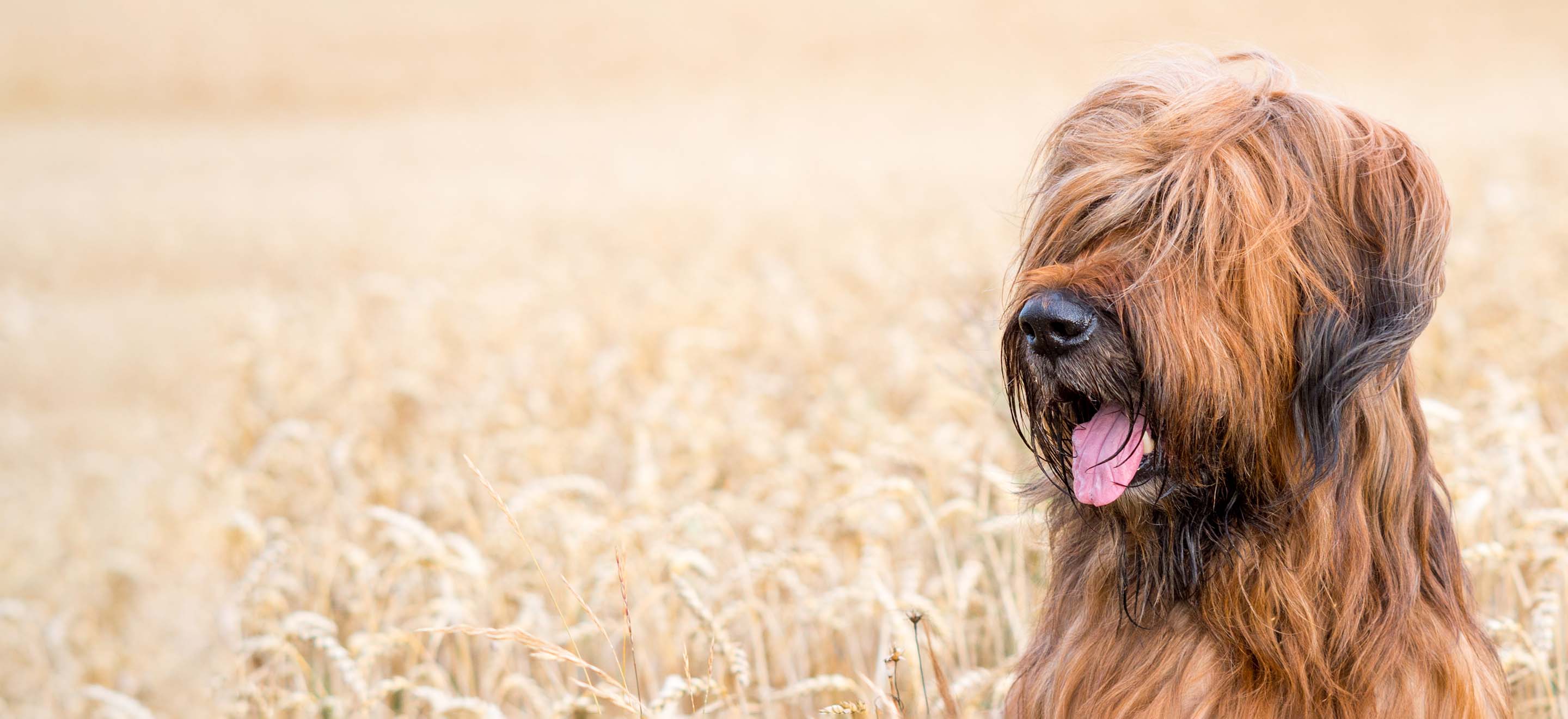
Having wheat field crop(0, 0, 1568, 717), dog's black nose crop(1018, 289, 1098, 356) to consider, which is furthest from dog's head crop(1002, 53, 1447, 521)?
wheat field crop(0, 0, 1568, 717)

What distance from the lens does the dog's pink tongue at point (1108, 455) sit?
8.30ft

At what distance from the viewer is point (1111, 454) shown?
2.53 meters

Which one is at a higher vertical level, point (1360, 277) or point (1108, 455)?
point (1360, 277)

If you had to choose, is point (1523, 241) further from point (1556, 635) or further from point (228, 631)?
point (228, 631)

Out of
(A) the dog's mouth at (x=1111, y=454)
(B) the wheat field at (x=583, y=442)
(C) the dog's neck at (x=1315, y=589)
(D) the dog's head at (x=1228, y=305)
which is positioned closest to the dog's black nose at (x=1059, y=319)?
(D) the dog's head at (x=1228, y=305)

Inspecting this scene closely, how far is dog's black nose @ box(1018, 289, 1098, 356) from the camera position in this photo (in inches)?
93.4

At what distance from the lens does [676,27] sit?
1925 inches

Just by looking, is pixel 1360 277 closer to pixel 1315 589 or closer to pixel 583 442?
pixel 1315 589

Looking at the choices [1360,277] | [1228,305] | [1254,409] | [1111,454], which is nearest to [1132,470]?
[1111,454]

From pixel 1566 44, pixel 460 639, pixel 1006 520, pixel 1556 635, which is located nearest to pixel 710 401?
pixel 460 639

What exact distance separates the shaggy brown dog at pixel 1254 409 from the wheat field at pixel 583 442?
606 mm

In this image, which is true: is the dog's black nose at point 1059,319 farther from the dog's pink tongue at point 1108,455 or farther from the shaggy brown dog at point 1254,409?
the dog's pink tongue at point 1108,455

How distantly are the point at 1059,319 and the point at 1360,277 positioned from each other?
26.6 inches

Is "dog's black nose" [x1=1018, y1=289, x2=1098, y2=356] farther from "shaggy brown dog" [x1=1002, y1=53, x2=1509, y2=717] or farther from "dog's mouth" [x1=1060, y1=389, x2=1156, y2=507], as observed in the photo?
"dog's mouth" [x1=1060, y1=389, x2=1156, y2=507]
